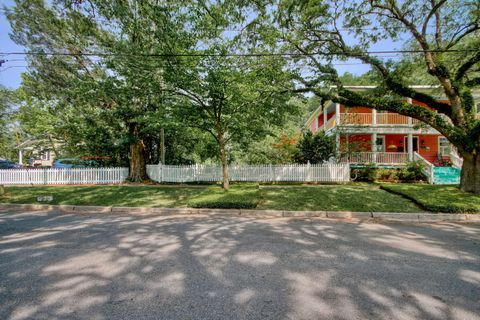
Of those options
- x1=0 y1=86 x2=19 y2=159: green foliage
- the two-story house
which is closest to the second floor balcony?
the two-story house

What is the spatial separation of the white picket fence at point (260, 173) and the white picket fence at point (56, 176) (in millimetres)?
3052

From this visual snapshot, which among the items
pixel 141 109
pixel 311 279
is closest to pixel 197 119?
pixel 141 109

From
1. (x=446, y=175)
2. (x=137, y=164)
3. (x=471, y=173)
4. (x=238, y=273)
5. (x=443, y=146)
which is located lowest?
(x=238, y=273)

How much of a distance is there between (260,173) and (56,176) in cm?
1209

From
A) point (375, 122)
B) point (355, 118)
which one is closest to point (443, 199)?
point (355, 118)

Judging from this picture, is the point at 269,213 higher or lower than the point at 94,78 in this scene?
lower

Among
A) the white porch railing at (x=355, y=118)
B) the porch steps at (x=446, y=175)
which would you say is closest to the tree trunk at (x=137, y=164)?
the white porch railing at (x=355, y=118)

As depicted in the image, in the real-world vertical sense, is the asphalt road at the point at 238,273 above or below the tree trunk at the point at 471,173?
below

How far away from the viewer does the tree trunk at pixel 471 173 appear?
8164 millimetres

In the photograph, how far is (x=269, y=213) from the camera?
6.96m

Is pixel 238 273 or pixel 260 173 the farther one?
pixel 260 173

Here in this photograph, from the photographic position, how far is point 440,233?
498 centimetres

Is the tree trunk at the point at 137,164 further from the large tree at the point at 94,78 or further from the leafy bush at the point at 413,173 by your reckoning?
the leafy bush at the point at 413,173

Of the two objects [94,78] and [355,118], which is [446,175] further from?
[94,78]
